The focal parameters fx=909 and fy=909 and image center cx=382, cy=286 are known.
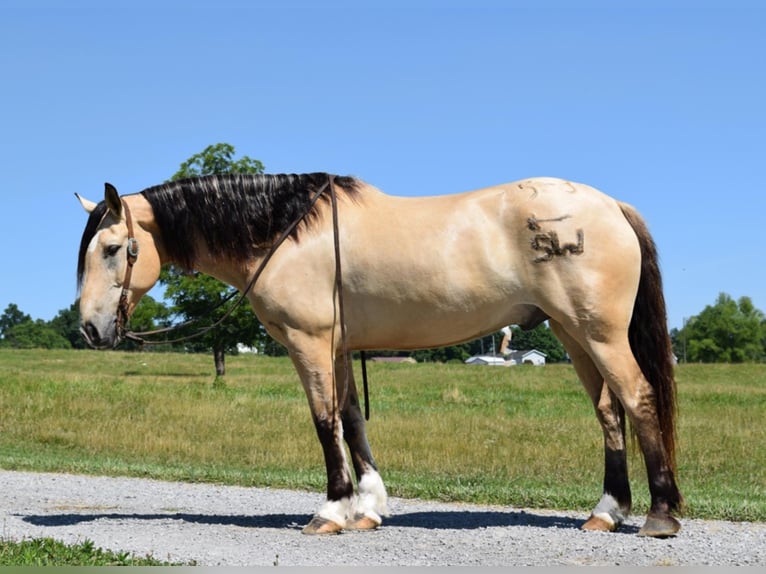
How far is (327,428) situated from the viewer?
24.6ft

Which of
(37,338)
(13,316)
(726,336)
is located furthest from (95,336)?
(13,316)

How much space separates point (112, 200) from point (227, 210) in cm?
96

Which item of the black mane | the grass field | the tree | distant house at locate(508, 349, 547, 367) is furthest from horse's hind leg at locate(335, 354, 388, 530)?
distant house at locate(508, 349, 547, 367)

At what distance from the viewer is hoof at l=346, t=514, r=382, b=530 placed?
7495 millimetres

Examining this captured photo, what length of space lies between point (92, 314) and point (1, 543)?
1970 mm

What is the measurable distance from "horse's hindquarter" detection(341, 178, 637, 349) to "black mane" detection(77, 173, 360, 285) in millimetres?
605

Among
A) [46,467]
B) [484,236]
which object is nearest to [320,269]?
[484,236]

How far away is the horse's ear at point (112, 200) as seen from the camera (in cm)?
759

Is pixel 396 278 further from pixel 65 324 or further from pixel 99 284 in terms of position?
pixel 65 324

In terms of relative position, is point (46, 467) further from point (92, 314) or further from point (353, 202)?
point (353, 202)

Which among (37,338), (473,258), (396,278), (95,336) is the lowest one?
(95,336)

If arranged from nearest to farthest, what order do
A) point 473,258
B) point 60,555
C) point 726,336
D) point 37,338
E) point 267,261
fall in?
point 60,555
point 473,258
point 267,261
point 726,336
point 37,338

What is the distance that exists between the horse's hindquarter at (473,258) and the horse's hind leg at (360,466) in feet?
1.72

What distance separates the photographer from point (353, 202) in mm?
7754
